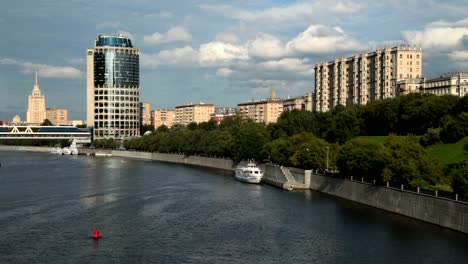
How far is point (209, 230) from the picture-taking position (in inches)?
1858

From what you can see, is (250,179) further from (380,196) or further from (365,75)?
(365,75)

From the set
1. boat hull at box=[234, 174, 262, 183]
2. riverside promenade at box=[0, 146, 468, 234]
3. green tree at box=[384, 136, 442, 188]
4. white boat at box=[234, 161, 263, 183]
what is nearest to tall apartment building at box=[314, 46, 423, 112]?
riverside promenade at box=[0, 146, 468, 234]

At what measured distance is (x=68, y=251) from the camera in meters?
39.3

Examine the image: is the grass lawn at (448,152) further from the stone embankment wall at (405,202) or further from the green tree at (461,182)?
the green tree at (461,182)

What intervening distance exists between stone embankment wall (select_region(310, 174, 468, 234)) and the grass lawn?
11.6 m

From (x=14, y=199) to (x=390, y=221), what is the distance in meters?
36.6

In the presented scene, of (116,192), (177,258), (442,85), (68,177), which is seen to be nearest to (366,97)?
(442,85)

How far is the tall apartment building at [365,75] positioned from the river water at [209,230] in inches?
3048

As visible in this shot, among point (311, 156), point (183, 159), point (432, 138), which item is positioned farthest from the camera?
point (183, 159)

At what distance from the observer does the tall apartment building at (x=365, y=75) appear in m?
141

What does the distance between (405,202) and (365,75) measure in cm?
10157

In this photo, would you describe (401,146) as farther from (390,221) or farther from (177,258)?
(177,258)

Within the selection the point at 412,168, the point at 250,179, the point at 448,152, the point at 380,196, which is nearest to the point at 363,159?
the point at 380,196

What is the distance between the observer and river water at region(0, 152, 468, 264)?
127ft
